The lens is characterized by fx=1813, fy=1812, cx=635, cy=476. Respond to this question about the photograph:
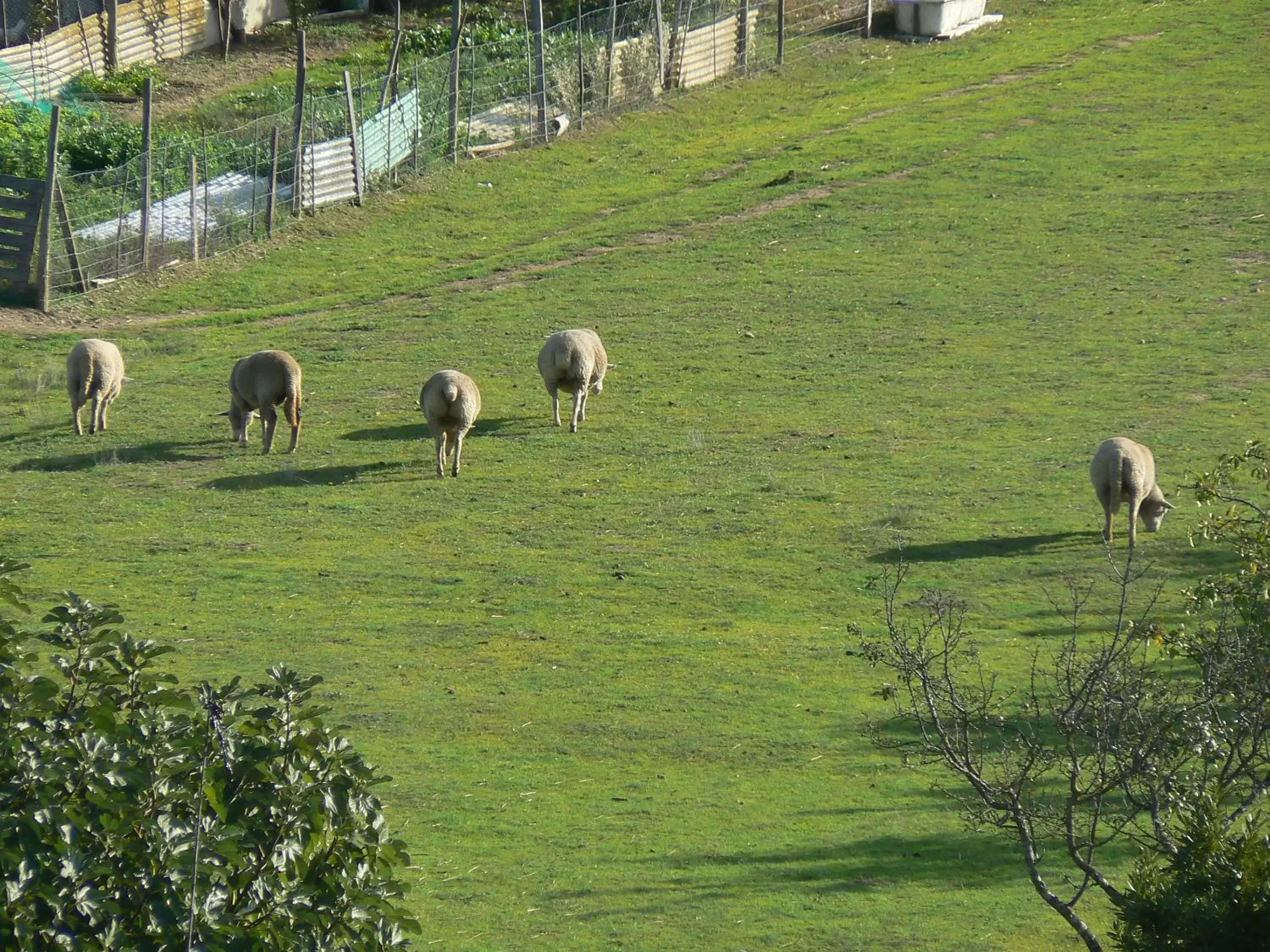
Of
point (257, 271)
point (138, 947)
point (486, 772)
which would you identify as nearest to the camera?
point (138, 947)

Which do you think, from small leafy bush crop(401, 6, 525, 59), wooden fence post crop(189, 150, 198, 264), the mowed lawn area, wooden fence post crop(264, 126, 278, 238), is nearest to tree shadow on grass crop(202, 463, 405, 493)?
the mowed lawn area

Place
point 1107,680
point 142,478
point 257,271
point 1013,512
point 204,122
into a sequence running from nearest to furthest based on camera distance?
point 1107,680 → point 1013,512 → point 142,478 → point 257,271 → point 204,122

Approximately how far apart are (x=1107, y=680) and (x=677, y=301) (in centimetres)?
2067

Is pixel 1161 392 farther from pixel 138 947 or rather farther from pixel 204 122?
pixel 204 122

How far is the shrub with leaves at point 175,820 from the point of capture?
5953 mm

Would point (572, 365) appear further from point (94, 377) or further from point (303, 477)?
point (94, 377)

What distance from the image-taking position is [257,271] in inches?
1245

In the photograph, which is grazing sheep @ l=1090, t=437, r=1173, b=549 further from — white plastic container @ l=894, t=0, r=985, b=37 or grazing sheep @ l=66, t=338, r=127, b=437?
white plastic container @ l=894, t=0, r=985, b=37

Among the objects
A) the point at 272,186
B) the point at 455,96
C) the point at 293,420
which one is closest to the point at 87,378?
the point at 293,420

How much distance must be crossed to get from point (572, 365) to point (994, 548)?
6393 mm

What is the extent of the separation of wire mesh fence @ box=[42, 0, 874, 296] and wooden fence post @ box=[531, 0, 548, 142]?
4 centimetres

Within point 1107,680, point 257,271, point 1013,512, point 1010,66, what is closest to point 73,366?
point 257,271

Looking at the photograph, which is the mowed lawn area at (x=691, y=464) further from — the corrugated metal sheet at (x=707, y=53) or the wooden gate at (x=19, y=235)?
the wooden gate at (x=19, y=235)

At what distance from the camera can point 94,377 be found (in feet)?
75.3
